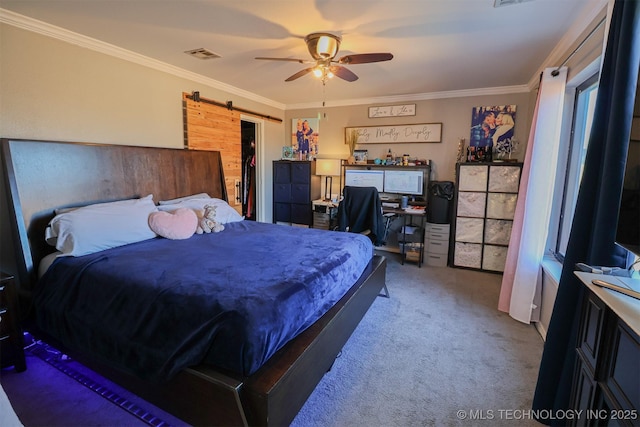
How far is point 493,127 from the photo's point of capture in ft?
13.6

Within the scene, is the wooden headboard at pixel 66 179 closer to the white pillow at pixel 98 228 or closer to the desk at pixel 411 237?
the white pillow at pixel 98 228

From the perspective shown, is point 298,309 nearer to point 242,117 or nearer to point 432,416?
point 432,416

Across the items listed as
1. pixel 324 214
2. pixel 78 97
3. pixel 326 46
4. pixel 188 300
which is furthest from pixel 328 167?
pixel 188 300

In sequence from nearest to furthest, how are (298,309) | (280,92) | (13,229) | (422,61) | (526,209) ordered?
(298,309)
(13,229)
(526,209)
(422,61)
(280,92)

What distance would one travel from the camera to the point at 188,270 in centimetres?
188

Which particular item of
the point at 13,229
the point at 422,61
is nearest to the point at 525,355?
the point at 422,61

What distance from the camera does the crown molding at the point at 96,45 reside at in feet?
7.36

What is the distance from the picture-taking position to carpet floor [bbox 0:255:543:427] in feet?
5.57

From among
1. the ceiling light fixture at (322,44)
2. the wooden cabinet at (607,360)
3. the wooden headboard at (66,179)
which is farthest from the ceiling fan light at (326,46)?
the wooden cabinet at (607,360)

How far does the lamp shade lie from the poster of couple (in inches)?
77.0

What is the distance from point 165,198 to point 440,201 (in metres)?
3.38

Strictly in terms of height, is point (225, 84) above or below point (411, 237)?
above

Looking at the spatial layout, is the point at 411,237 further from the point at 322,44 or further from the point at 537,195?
the point at 322,44

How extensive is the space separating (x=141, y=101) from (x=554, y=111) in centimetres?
377
